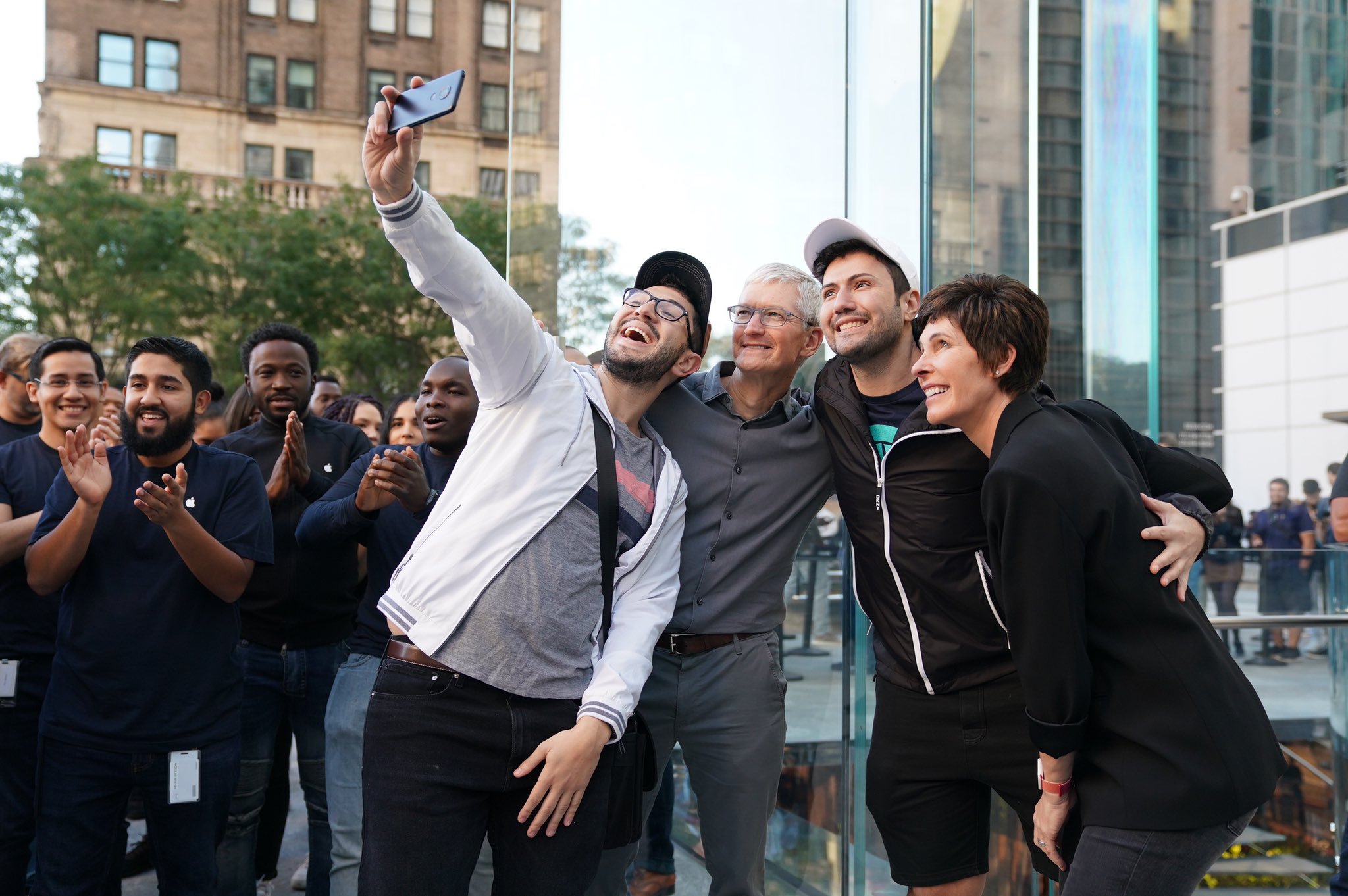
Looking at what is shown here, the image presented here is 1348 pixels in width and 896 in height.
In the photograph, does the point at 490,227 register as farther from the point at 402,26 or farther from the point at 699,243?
the point at 699,243

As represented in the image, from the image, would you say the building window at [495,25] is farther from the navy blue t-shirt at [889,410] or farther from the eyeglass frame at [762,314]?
the navy blue t-shirt at [889,410]

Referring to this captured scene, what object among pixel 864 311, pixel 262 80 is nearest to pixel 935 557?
pixel 864 311

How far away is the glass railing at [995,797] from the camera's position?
14.7ft

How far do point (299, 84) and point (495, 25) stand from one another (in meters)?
6.72

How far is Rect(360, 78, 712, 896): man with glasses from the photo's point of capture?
2.43 m

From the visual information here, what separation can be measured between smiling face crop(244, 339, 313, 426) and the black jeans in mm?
2497

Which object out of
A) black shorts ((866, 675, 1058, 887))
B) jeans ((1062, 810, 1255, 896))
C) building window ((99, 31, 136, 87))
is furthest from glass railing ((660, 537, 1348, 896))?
building window ((99, 31, 136, 87))

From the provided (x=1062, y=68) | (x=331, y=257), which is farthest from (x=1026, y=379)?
(x=331, y=257)

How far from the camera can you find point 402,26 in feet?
123

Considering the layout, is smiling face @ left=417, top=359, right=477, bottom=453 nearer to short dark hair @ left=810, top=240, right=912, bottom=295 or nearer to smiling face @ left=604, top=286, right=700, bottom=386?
smiling face @ left=604, top=286, right=700, bottom=386

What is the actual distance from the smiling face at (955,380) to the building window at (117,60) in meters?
37.5

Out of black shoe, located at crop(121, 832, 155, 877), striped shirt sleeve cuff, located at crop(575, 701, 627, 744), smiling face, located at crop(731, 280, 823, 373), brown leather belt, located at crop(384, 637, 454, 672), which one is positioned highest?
smiling face, located at crop(731, 280, 823, 373)

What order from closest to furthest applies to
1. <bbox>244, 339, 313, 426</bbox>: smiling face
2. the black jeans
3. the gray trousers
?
the black jeans, the gray trousers, <bbox>244, 339, 313, 426</bbox>: smiling face

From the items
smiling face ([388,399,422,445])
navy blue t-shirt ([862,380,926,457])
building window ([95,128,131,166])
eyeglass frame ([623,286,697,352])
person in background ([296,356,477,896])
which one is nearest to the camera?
eyeglass frame ([623,286,697,352])
